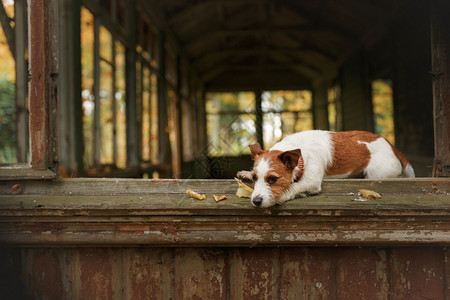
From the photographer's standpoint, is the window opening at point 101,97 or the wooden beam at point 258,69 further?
the wooden beam at point 258,69

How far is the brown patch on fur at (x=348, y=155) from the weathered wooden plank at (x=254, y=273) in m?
0.71

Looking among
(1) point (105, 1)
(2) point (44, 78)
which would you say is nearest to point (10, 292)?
(2) point (44, 78)

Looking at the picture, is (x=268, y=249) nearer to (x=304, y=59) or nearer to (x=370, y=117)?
(x=370, y=117)

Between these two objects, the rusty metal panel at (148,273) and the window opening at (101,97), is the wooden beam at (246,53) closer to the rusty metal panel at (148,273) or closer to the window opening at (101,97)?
the window opening at (101,97)

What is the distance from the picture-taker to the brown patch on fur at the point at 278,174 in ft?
5.72

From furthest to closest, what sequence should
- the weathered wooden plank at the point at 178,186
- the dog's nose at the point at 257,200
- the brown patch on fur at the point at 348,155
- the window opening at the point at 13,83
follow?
the window opening at the point at 13,83
the brown patch on fur at the point at 348,155
the weathered wooden plank at the point at 178,186
the dog's nose at the point at 257,200

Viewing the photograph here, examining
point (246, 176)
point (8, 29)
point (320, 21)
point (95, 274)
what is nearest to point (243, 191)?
point (246, 176)

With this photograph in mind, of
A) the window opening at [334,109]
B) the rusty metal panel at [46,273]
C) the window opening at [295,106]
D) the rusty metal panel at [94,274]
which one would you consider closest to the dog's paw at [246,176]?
the rusty metal panel at [94,274]

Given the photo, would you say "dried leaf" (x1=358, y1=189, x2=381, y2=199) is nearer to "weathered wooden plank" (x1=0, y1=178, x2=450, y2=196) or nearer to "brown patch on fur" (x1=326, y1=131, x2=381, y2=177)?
"weathered wooden plank" (x1=0, y1=178, x2=450, y2=196)

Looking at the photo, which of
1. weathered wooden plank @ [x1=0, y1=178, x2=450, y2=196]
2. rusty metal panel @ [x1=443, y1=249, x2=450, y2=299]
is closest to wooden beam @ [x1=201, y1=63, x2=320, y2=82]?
weathered wooden plank @ [x1=0, y1=178, x2=450, y2=196]

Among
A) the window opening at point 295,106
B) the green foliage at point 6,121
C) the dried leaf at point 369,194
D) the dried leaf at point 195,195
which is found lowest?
the dried leaf at point 369,194

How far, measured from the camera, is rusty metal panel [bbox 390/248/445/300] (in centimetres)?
184

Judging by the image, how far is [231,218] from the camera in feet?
5.89

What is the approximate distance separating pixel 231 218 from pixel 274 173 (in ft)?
1.09
